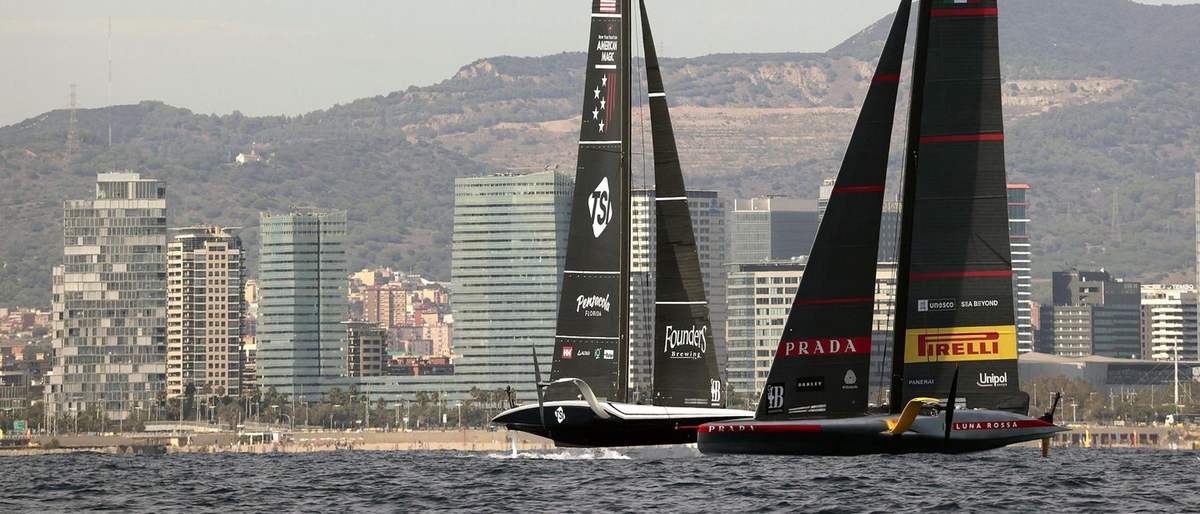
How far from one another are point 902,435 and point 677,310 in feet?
49.4

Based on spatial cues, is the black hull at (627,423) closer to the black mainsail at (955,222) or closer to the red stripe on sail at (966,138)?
the black mainsail at (955,222)

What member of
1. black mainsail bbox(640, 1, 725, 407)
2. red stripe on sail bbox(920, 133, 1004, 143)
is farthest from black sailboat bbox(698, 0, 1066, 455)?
black mainsail bbox(640, 1, 725, 407)

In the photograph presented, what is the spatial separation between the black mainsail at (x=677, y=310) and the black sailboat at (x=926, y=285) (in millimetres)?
12101

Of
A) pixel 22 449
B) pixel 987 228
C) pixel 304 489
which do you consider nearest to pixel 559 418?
pixel 304 489

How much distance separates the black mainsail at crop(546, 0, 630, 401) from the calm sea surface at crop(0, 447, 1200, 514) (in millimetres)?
2995

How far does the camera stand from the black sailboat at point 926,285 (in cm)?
4719

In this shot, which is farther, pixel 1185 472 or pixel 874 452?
pixel 1185 472

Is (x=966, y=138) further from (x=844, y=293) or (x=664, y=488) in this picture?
(x=664, y=488)

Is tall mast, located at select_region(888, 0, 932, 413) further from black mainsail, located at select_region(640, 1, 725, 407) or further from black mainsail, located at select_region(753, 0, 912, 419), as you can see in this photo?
black mainsail, located at select_region(640, 1, 725, 407)

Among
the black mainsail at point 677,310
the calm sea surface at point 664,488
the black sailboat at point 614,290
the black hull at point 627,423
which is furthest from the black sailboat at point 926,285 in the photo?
the black mainsail at point 677,310

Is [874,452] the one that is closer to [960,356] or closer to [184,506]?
Answer: [960,356]

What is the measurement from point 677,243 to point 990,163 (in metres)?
15.2

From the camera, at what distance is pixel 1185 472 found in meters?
56.8

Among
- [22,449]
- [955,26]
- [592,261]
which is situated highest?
[955,26]
